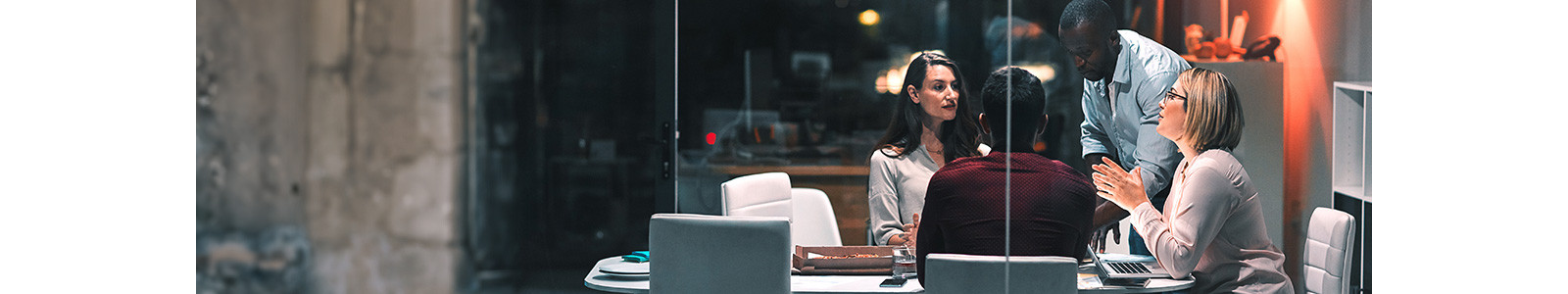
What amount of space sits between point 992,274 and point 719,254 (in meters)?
0.70

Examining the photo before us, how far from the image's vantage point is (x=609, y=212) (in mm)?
4805

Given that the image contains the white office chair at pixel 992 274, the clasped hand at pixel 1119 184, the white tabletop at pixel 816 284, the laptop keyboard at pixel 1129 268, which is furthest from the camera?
the clasped hand at pixel 1119 184

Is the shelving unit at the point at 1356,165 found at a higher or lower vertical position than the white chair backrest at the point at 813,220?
higher

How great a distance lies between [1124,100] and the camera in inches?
128

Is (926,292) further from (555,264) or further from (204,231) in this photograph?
(204,231)

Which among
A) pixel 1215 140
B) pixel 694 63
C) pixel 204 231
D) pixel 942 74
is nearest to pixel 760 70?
pixel 694 63

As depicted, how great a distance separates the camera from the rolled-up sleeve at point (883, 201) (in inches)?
156

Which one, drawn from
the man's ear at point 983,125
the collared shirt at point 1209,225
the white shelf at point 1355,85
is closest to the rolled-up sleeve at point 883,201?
the man's ear at point 983,125

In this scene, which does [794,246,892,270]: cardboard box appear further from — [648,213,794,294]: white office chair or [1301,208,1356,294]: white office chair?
[1301,208,1356,294]: white office chair

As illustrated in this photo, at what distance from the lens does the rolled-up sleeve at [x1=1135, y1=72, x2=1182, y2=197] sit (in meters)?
3.25

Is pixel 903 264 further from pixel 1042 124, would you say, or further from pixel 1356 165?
pixel 1356 165

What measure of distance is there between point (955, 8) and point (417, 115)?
2.28 m

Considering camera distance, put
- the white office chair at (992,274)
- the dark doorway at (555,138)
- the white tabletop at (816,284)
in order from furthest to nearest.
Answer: the dark doorway at (555,138) → the white tabletop at (816,284) → the white office chair at (992,274)

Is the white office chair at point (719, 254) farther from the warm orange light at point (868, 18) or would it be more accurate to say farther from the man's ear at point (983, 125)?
the warm orange light at point (868, 18)
